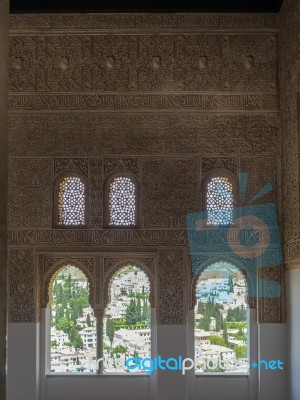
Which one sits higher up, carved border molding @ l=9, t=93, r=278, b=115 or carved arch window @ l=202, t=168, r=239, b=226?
carved border molding @ l=9, t=93, r=278, b=115

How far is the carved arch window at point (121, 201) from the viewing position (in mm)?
9836

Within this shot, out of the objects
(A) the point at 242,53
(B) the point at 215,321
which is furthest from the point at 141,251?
(A) the point at 242,53

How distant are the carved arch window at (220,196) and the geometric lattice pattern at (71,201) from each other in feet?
5.40

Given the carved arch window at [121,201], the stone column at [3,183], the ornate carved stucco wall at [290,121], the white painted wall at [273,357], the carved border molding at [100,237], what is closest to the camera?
the stone column at [3,183]

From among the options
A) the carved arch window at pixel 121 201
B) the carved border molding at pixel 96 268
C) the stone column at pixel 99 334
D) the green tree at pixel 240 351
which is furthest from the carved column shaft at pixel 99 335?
the green tree at pixel 240 351

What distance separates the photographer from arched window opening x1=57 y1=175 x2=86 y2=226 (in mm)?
9852

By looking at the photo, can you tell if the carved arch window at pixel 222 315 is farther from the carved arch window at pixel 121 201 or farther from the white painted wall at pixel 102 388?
the carved arch window at pixel 121 201

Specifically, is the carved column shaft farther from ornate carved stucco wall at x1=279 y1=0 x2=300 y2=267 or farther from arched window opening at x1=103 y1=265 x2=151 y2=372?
ornate carved stucco wall at x1=279 y1=0 x2=300 y2=267

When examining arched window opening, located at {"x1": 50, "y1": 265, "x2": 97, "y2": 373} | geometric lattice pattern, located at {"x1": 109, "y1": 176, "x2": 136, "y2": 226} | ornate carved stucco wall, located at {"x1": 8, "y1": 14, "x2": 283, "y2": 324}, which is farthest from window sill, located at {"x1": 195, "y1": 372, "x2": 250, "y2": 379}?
geometric lattice pattern, located at {"x1": 109, "y1": 176, "x2": 136, "y2": 226}

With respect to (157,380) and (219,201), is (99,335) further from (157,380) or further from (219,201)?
(219,201)

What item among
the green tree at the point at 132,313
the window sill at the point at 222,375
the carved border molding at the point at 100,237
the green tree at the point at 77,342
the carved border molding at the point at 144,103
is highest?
the carved border molding at the point at 144,103

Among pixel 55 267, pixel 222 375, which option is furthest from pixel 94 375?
pixel 222 375

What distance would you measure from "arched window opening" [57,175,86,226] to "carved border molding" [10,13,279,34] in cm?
206

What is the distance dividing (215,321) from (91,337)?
1.68 meters
